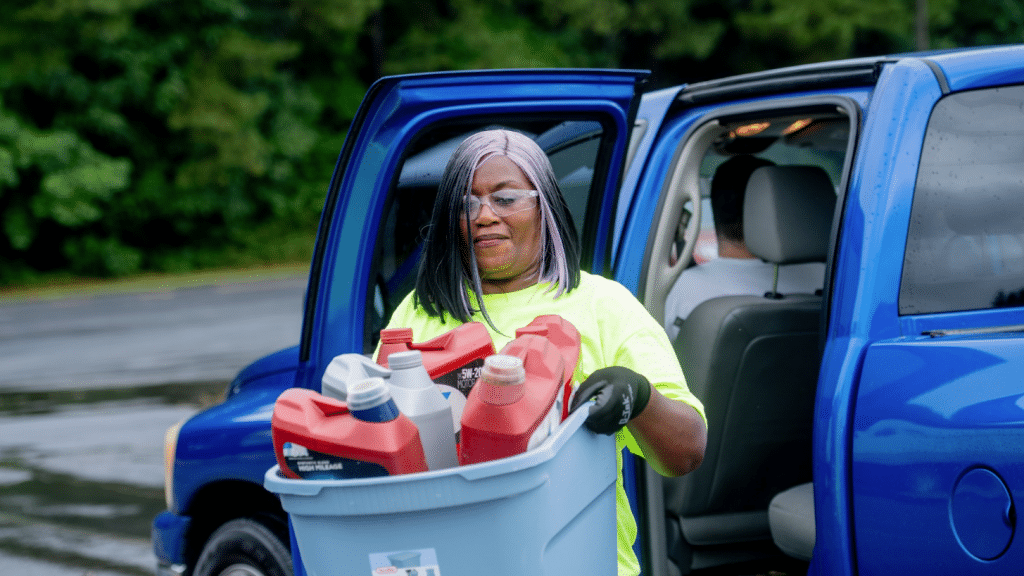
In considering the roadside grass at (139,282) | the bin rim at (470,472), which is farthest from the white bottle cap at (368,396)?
the roadside grass at (139,282)

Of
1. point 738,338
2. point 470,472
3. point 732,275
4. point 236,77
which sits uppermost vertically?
point 236,77

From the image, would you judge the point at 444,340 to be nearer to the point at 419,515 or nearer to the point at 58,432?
the point at 419,515

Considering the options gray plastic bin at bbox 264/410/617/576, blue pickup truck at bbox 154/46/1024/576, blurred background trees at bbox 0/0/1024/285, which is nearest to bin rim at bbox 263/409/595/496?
gray plastic bin at bbox 264/410/617/576

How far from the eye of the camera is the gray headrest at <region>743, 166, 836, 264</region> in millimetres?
3027

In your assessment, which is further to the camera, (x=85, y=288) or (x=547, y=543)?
(x=85, y=288)

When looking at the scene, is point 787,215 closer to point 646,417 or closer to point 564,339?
point 646,417

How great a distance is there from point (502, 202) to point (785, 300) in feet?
4.94

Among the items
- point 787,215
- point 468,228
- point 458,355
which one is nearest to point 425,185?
point 468,228

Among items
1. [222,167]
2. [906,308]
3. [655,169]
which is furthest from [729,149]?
[222,167]

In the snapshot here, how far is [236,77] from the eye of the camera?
25.5m

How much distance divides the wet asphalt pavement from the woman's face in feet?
12.0

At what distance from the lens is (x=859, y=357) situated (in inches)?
81.7

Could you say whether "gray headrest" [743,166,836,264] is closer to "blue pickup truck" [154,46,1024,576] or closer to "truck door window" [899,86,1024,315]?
"blue pickup truck" [154,46,1024,576]

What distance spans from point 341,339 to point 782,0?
29525 millimetres
